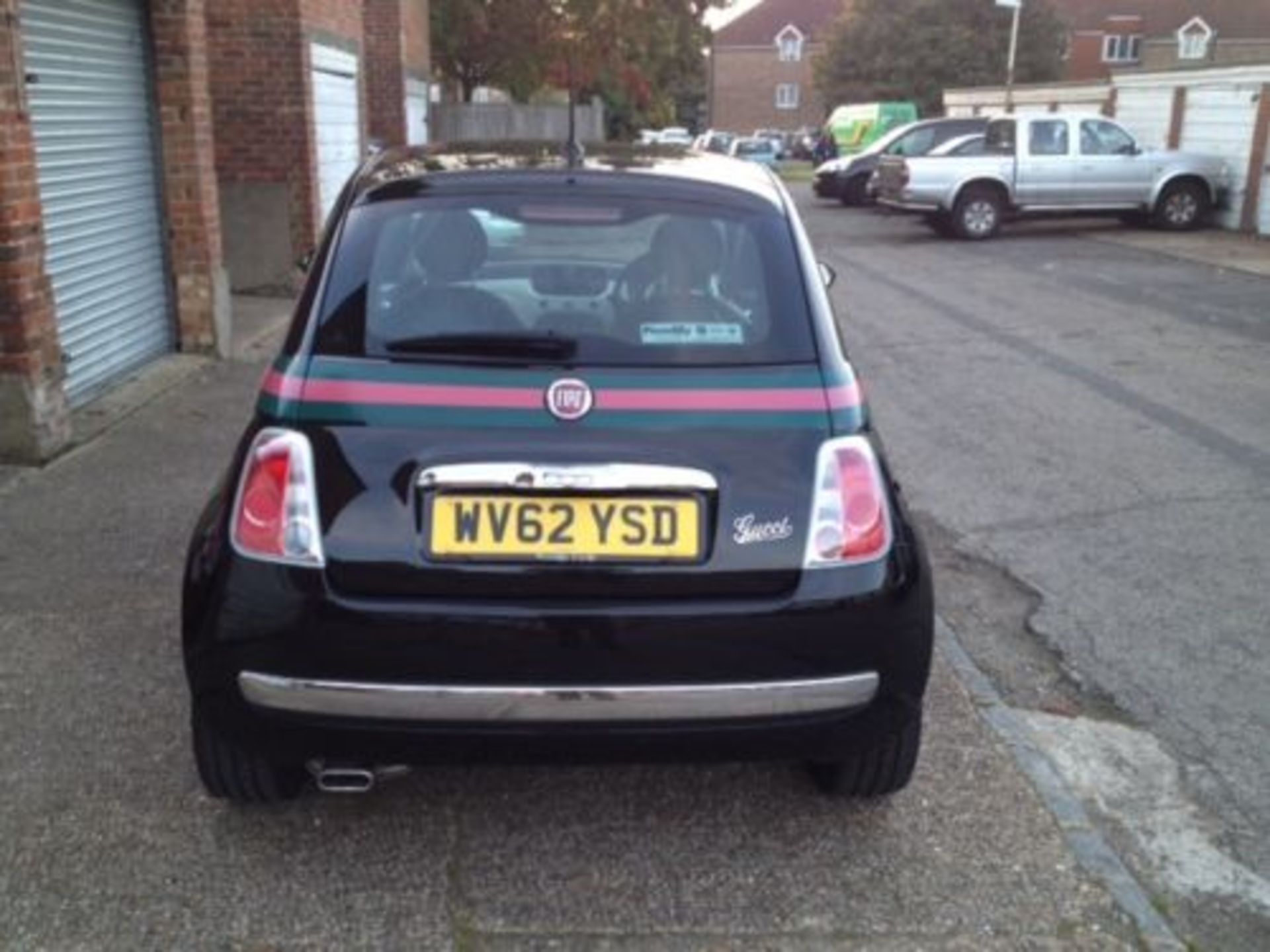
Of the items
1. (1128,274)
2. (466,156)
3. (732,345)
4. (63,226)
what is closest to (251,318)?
(63,226)

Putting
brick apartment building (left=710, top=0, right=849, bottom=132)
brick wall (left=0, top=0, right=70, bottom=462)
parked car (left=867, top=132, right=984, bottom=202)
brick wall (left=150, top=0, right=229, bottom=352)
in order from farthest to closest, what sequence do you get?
1. brick apartment building (left=710, top=0, right=849, bottom=132)
2. parked car (left=867, top=132, right=984, bottom=202)
3. brick wall (left=150, top=0, right=229, bottom=352)
4. brick wall (left=0, top=0, right=70, bottom=462)

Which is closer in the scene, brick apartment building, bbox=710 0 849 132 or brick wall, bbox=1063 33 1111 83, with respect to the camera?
brick wall, bbox=1063 33 1111 83

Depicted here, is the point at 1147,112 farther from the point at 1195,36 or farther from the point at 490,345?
the point at 1195,36

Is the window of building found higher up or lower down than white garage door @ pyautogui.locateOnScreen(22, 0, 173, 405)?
higher up

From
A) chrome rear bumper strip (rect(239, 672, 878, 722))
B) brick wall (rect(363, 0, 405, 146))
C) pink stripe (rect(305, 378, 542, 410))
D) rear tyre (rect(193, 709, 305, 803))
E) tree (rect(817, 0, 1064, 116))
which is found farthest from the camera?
tree (rect(817, 0, 1064, 116))

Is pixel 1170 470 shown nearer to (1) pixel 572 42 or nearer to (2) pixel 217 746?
(2) pixel 217 746

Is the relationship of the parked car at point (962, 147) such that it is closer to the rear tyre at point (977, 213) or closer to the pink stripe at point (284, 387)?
the rear tyre at point (977, 213)

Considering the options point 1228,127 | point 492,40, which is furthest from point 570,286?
point 492,40

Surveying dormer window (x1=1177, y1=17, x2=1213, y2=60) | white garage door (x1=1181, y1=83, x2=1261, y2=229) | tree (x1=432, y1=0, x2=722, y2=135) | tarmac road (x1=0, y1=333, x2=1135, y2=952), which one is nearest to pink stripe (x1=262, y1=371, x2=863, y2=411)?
tarmac road (x1=0, y1=333, x2=1135, y2=952)

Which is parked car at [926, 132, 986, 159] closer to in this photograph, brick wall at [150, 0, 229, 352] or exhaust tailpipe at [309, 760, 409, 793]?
brick wall at [150, 0, 229, 352]

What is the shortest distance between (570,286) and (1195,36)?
2652 inches

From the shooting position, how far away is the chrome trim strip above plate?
2803 millimetres

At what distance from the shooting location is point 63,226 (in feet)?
23.7

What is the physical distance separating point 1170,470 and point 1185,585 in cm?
188
